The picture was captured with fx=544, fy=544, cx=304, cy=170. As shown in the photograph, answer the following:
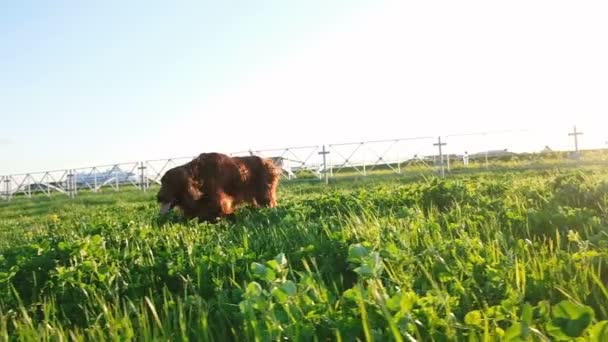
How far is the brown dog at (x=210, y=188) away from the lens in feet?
22.9

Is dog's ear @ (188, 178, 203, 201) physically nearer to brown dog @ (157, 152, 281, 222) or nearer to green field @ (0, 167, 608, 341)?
brown dog @ (157, 152, 281, 222)

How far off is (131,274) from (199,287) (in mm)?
672

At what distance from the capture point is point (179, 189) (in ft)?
22.9

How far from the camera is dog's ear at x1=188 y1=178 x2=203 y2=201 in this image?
6945mm

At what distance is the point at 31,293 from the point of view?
10.7 ft

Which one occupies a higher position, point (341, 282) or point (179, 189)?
point (179, 189)

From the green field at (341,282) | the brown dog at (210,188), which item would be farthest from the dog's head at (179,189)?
the green field at (341,282)

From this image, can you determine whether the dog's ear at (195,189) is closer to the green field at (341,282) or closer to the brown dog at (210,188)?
the brown dog at (210,188)

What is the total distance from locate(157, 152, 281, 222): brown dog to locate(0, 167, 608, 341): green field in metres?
1.86

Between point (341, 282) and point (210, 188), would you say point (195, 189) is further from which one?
point (341, 282)

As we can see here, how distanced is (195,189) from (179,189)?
201mm

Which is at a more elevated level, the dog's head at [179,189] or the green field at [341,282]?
the dog's head at [179,189]

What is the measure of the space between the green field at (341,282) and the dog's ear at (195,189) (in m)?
1.80

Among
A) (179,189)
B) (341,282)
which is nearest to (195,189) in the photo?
(179,189)
